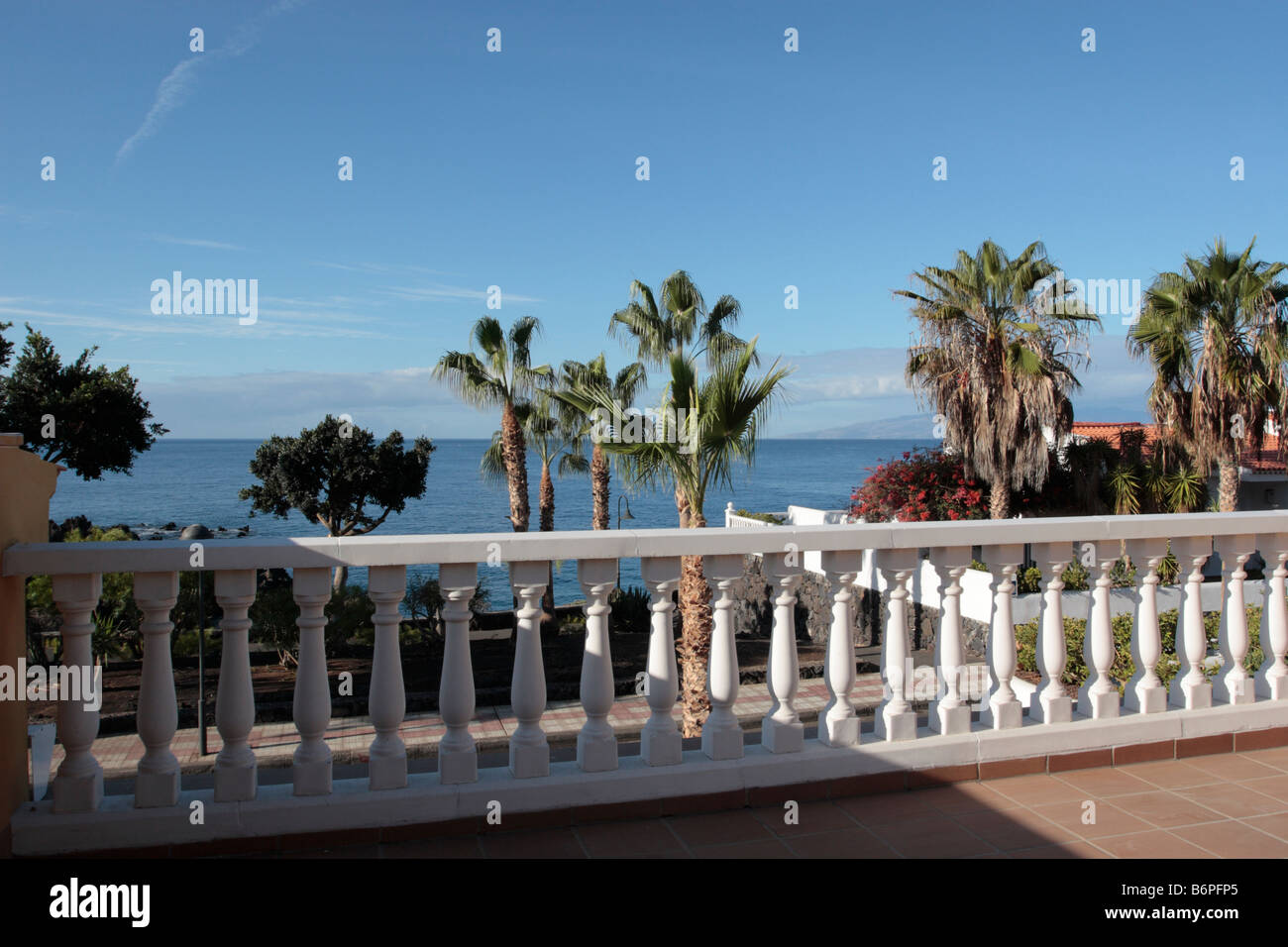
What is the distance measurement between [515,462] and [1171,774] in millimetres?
22198

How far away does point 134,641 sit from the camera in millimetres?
17000

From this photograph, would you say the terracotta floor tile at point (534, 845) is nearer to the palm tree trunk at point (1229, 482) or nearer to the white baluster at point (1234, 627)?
the white baluster at point (1234, 627)

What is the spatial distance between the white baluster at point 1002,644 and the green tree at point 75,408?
29085 mm

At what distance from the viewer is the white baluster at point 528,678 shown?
256 centimetres

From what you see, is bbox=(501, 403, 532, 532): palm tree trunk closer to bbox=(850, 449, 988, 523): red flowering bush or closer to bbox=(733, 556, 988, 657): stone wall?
bbox=(733, 556, 988, 657): stone wall

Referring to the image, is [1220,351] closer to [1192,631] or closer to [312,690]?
[1192,631]

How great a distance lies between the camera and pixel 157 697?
238 cm

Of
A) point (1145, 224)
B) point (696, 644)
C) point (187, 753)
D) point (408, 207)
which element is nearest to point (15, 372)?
point (187, 753)

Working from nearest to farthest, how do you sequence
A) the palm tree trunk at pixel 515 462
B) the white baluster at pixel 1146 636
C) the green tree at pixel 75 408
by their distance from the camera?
the white baluster at pixel 1146 636 → the palm tree trunk at pixel 515 462 → the green tree at pixel 75 408

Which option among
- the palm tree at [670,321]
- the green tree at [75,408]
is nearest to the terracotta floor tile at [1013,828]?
the palm tree at [670,321]

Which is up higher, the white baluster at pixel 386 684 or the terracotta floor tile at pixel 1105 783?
the white baluster at pixel 386 684

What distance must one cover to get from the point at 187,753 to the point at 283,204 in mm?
59691
